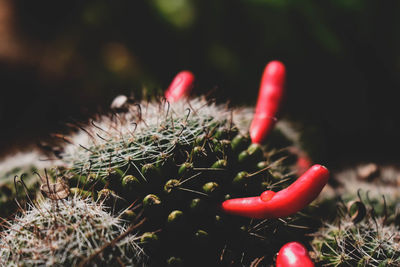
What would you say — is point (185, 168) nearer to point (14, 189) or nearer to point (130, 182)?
point (130, 182)

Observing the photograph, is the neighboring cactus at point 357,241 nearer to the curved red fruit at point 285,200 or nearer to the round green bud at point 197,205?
the curved red fruit at point 285,200

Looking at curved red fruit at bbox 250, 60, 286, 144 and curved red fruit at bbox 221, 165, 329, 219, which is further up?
curved red fruit at bbox 250, 60, 286, 144

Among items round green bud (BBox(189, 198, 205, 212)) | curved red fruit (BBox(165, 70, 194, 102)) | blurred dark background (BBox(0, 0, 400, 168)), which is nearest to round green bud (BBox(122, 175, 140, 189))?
round green bud (BBox(189, 198, 205, 212))

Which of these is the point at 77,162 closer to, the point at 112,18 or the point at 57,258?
the point at 57,258

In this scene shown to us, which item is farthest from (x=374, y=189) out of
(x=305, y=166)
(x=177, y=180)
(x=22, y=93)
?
(x=22, y=93)

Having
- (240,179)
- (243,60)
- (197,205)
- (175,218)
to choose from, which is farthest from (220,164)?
(243,60)

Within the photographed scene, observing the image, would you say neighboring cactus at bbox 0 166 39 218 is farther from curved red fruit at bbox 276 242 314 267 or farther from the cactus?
curved red fruit at bbox 276 242 314 267
